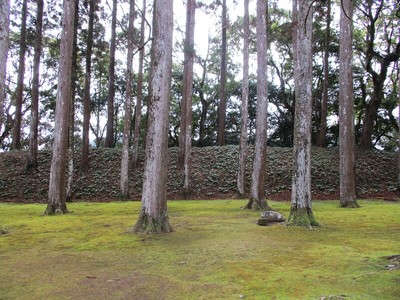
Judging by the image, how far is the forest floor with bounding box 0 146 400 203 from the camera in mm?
17141

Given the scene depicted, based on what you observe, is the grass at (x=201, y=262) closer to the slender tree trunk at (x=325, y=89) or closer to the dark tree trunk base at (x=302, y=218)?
the dark tree trunk base at (x=302, y=218)

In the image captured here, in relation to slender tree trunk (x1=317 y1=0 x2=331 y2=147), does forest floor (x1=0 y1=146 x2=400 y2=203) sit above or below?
below

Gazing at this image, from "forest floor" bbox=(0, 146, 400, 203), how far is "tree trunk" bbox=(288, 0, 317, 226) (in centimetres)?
918

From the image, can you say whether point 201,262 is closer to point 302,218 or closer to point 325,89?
point 302,218

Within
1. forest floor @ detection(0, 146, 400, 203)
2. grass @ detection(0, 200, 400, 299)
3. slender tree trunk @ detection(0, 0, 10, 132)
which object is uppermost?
slender tree trunk @ detection(0, 0, 10, 132)

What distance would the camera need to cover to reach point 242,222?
844cm

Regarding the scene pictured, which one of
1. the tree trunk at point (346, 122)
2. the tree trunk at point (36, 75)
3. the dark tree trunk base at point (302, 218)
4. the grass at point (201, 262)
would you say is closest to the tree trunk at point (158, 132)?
the grass at point (201, 262)

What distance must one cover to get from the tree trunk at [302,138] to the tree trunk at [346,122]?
5.19 meters

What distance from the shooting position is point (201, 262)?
470cm

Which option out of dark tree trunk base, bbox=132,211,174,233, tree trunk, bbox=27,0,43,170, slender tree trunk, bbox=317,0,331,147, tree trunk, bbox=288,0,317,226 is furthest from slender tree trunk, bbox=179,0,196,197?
dark tree trunk base, bbox=132,211,174,233

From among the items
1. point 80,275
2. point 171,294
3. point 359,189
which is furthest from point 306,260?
point 359,189

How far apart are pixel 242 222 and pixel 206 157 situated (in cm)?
1238

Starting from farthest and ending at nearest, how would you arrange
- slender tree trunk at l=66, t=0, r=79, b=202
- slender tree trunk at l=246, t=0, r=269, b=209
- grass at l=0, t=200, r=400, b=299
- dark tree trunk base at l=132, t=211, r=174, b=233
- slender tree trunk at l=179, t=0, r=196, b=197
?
slender tree trunk at l=179, t=0, r=196, b=197, slender tree trunk at l=66, t=0, r=79, b=202, slender tree trunk at l=246, t=0, r=269, b=209, dark tree trunk base at l=132, t=211, r=174, b=233, grass at l=0, t=200, r=400, b=299

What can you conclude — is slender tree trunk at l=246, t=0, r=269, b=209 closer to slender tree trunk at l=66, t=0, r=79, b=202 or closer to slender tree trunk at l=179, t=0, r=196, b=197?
slender tree trunk at l=179, t=0, r=196, b=197
